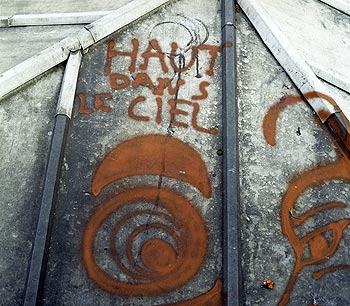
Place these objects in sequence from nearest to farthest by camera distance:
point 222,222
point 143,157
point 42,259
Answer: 1. point 42,259
2. point 222,222
3. point 143,157

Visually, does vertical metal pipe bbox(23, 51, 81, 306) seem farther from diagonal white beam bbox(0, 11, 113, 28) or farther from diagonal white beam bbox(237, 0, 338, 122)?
diagonal white beam bbox(237, 0, 338, 122)

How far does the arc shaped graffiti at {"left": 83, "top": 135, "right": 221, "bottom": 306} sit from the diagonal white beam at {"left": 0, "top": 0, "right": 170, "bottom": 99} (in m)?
1.07

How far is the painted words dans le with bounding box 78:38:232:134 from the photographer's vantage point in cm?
442

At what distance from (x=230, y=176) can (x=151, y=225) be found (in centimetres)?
70

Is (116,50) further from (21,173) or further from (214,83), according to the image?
(21,173)

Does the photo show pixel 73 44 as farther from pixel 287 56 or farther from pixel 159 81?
pixel 287 56

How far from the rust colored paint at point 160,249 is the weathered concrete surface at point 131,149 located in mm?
25

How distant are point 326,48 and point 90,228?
3000 millimetres

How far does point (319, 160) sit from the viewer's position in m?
4.20

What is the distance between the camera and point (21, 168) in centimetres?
412

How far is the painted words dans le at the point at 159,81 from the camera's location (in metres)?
4.42

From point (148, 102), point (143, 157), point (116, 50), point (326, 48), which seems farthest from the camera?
point (326, 48)

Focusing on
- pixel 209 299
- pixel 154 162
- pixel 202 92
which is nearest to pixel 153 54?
pixel 202 92

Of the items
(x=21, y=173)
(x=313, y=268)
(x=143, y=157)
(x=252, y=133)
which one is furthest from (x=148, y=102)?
(x=313, y=268)
